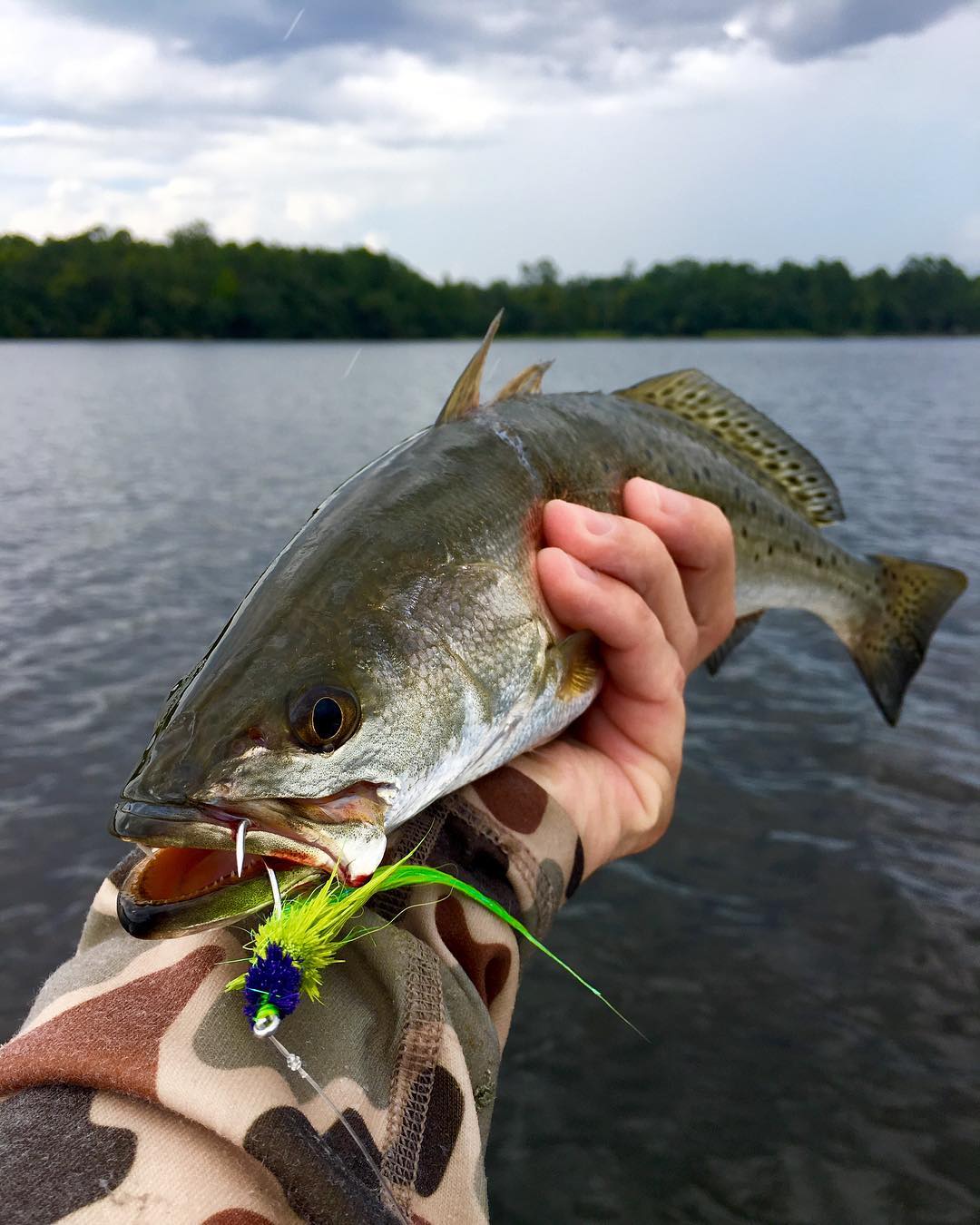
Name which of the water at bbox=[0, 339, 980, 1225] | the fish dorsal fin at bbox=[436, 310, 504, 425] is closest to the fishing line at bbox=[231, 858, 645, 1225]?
the fish dorsal fin at bbox=[436, 310, 504, 425]

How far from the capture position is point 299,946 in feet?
4.58

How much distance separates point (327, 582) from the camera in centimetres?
197

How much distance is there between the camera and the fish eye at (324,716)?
1.70 metres

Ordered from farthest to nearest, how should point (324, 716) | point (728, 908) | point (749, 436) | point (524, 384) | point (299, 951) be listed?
point (728, 908) < point (749, 436) < point (524, 384) < point (324, 716) < point (299, 951)

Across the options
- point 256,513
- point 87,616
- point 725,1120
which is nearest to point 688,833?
point 725,1120

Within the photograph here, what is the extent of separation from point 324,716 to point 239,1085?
0.65 meters

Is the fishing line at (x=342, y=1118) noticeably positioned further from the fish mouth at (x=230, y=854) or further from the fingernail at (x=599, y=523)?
the fingernail at (x=599, y=523)

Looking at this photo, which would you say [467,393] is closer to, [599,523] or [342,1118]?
[599,523]

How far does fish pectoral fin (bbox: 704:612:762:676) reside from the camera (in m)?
3.91

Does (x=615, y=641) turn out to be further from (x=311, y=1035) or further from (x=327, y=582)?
(x=311, y=1035)

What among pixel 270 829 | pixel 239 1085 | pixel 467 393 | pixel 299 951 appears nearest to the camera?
pixel 239 1085

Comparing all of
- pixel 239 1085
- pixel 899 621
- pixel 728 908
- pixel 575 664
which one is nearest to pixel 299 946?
pixel 239 1085

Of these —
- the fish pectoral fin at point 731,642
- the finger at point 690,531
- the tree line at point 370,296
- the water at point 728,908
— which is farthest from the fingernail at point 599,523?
the tree line at point 370,296

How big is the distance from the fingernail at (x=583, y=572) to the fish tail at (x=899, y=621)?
2.46m
